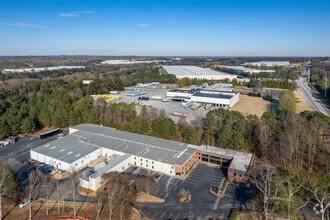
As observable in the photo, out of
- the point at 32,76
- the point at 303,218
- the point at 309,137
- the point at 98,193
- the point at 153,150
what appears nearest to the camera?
the point at 303,218

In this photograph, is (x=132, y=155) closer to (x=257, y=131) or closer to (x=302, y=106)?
(x=257, y=131)

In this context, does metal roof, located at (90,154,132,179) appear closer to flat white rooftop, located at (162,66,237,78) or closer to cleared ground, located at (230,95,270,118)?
cleared ground, located at (230,95,270,118)

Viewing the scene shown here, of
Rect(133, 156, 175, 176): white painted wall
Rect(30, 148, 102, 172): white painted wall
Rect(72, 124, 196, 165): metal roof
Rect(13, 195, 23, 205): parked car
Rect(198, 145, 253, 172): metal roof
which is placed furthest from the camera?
Rect(72, 124, 196, 165): metal roof

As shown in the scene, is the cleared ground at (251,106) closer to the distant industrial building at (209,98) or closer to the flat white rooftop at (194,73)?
the distant industrial building at (209,98)

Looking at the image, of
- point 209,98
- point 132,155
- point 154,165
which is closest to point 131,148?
point 132,155

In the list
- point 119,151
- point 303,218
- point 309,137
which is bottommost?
point 303,218

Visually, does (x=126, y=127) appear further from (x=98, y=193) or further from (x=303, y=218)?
(x=303, y=218)

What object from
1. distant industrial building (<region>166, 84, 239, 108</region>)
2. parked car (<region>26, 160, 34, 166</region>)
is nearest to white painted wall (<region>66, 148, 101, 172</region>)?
parked car (<region>26, 160, 34, 166</region>)

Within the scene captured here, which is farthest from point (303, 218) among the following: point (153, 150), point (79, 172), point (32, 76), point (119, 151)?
point (32, 76)
